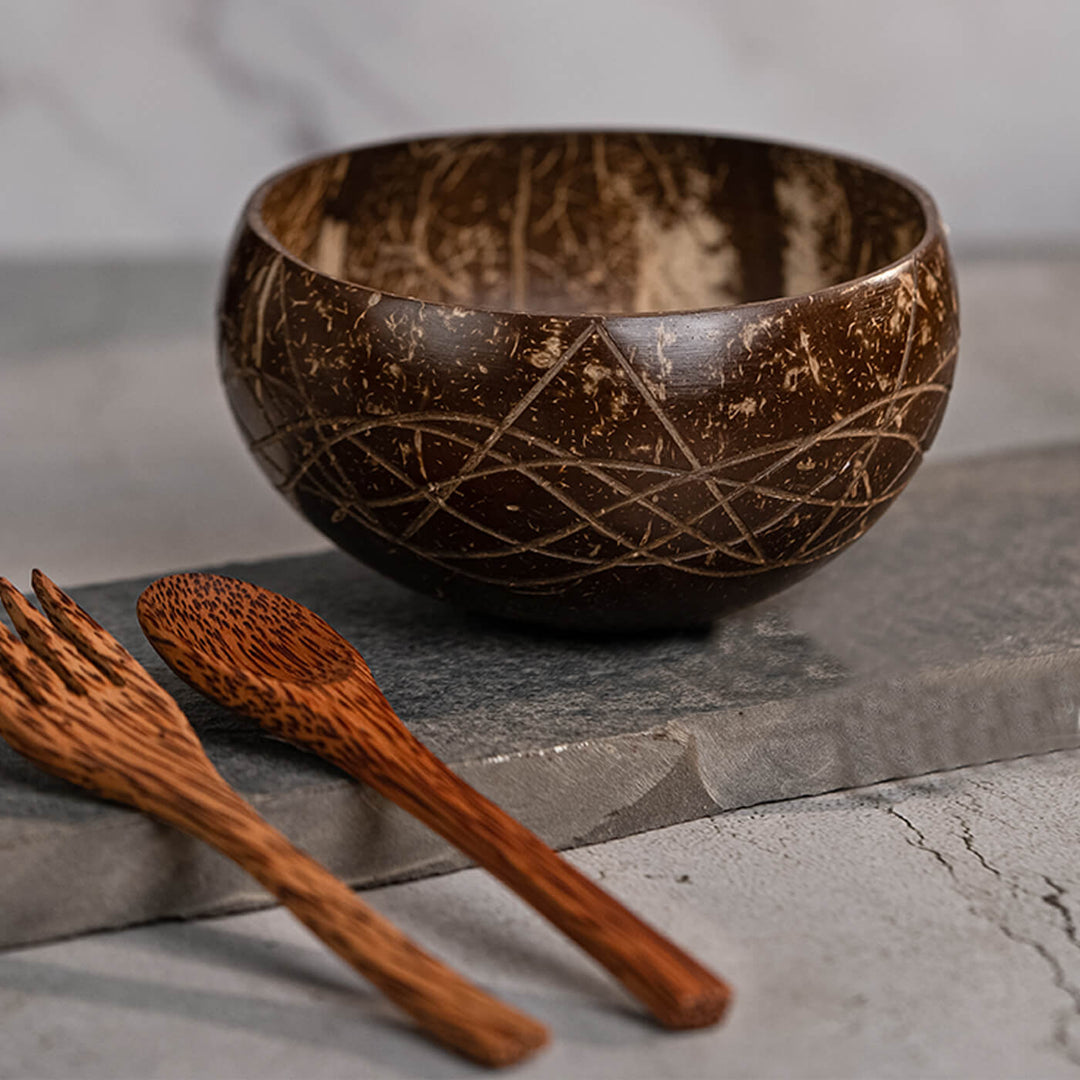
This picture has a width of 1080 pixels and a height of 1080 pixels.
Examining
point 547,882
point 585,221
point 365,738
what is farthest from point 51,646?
point 585,221

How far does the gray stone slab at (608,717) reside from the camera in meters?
0.70

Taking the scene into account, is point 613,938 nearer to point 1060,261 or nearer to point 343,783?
point 343,783

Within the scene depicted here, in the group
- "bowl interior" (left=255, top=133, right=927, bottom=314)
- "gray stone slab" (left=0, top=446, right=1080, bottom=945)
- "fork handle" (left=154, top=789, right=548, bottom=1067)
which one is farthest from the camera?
"bowl interior" (left=255, top=133, right=927, bottom=314)

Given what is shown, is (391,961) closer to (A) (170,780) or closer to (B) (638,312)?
(A) (170,780)

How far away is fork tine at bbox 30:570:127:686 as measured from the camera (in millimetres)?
724

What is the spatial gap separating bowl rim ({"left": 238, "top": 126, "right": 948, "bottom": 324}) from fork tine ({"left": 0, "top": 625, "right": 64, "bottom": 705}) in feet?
0.69

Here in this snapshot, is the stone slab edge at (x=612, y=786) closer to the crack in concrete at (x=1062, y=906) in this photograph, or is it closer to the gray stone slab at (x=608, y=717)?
the gray stone slab at (x=608, y=717)

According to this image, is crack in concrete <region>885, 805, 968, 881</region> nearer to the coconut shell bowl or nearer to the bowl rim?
the coconut shell bowl

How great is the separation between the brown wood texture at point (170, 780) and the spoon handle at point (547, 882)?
0.04 metres

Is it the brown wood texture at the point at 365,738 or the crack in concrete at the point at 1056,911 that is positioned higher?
the brown wood texture at the point at 365,738

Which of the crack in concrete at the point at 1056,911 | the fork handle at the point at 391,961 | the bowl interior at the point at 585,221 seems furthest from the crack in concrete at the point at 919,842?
the bowl interior at the point at 585,221

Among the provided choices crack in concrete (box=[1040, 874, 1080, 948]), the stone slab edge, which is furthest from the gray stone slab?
crack in concrete (box=[1040, 874, 1080, 948])

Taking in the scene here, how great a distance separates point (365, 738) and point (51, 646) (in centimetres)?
14

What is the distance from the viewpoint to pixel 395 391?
736 mm
